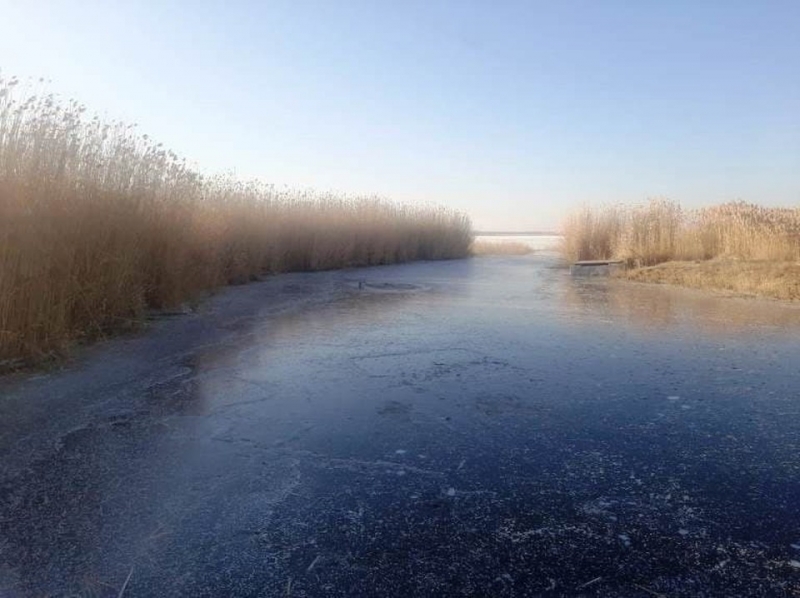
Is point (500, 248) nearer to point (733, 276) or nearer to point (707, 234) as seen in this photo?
point (707, 234)

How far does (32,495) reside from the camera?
9.32 ft

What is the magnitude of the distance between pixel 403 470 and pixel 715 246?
683 inches

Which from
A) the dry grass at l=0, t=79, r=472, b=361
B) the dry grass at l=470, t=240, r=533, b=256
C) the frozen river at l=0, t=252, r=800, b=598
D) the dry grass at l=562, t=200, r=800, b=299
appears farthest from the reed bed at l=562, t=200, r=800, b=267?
the dry grass at l=470, t=240, r=533, b=256

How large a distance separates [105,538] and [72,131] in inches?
237

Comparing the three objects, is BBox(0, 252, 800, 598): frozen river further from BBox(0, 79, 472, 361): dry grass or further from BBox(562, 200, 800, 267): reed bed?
BBox(562, 200, 800, 267): reed bed

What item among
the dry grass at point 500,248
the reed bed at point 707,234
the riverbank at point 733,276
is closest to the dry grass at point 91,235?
the riverbank at point 733,276

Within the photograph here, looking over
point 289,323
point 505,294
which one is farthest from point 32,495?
point 505,294

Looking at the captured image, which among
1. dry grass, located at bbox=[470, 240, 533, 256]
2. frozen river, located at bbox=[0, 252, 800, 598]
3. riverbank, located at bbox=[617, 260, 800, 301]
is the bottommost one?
frozen river, located at bbox=[0, 252, 800, 598]

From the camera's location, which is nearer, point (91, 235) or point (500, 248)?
point (91, 235)

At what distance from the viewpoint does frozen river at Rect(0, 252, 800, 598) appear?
2244mm

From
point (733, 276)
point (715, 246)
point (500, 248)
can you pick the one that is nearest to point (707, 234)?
point (715, 246)

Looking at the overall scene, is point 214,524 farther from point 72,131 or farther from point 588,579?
point 72,131

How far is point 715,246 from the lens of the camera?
17.6 meters

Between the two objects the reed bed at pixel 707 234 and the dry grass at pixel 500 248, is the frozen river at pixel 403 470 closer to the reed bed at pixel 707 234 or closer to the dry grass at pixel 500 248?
the reed bed at pixel 707 234
